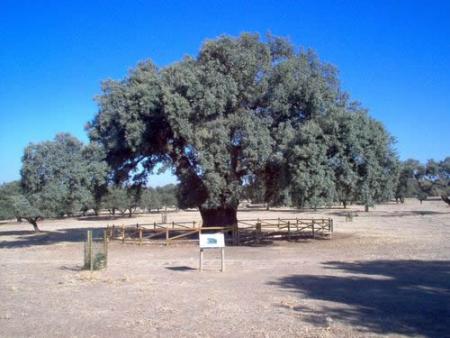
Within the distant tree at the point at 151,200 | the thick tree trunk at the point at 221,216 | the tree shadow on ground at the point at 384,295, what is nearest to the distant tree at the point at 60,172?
the thick tree trunk at the point at 221,216

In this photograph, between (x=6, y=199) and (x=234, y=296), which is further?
(x=6, y=199)

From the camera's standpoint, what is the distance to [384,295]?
42.8ft

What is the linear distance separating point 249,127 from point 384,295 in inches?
631

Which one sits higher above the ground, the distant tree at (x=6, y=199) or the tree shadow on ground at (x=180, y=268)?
the distant tree at (x=6, y=199)

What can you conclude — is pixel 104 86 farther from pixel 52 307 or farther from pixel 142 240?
pixel 52 307

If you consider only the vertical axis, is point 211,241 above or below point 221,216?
below

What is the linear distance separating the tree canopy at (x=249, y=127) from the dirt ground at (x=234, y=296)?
557 cm

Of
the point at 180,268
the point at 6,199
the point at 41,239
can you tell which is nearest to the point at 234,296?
the point at 180,268

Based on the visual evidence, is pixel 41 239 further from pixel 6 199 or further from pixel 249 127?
pixel 6 199

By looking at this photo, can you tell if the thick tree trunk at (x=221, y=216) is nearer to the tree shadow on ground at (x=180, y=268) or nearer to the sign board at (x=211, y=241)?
the tree shadow on ground at (x=180, y=268)

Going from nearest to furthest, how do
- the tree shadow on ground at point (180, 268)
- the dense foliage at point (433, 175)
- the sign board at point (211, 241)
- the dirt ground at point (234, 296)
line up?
the dirt ground at point (234, 296) < the sign board at point (211, 241) < the tree shadow on ground at point (180, 268) < the dense foliage at point (433, 175)

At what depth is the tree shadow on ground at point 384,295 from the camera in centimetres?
997

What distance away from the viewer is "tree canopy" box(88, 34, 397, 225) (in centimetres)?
2717

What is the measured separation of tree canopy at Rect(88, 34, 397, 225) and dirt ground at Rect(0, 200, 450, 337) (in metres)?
5.57
